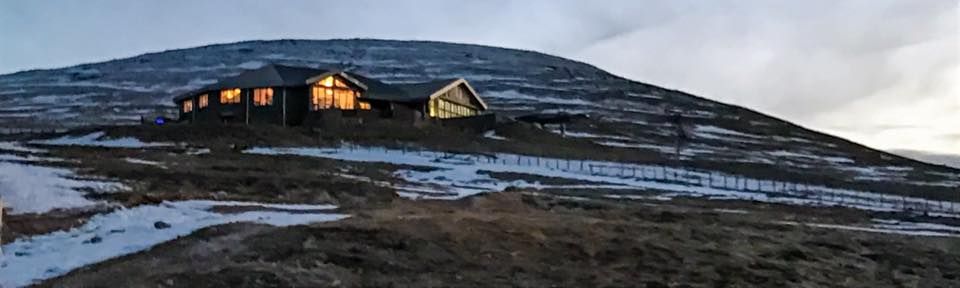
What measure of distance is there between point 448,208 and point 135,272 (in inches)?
586

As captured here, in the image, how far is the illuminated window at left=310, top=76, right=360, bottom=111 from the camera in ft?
260

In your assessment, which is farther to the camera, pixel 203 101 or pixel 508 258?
pixel 203 101

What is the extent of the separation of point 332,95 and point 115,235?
195 ft

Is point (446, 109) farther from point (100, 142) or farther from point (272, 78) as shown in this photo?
point (100, 142)

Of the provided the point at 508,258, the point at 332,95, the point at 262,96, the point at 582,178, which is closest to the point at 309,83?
the point at 332,95

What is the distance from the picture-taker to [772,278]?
69.2 ft

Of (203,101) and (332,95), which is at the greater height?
(332,95)

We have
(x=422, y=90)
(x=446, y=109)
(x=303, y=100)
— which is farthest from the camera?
(x=446, y=109)

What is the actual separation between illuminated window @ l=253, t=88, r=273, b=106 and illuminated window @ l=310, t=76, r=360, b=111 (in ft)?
12.1

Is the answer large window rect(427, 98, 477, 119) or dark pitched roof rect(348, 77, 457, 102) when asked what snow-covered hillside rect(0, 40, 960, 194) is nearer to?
large window rect(427, 98, 477, 119)

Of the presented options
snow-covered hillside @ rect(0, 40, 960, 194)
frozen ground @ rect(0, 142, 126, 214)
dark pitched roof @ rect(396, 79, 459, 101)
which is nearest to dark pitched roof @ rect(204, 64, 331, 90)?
dark pitched roof @ rect(396, 79, 459, 101)

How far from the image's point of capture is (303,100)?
78938 mm

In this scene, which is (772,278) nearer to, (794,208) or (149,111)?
(794,208)

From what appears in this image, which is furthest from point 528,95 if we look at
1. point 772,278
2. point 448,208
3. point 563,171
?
point 772,278
